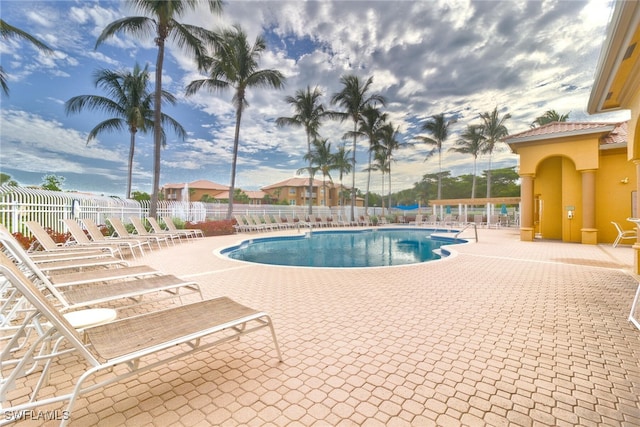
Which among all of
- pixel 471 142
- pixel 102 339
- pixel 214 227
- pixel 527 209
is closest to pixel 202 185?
pixel 214 227

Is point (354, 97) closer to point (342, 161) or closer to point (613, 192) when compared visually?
point (342, 161)

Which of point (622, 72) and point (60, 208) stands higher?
point (622, 72)

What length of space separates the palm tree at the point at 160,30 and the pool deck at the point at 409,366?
985 centimetres

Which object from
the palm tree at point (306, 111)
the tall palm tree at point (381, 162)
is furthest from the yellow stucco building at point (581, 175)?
the tall palm tree at point (381, 162)

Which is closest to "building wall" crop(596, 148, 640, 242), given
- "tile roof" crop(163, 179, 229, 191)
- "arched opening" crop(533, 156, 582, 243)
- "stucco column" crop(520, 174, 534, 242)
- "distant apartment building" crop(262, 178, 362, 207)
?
"arched opening" crop(533, 156, 582, 243)

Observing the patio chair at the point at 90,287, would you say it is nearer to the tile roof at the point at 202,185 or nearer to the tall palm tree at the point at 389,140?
the tall palm tree at the point at 389,140

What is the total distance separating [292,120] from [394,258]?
15826 mm

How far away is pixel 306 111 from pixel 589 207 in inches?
693

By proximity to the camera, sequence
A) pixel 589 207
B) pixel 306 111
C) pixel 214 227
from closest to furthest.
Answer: pixel 589 207 → pixel 214 227 → pixel 306 111

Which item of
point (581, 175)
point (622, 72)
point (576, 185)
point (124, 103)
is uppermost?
point (124, 103)

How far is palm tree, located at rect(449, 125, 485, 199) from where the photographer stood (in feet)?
90.2

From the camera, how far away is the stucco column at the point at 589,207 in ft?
32.3

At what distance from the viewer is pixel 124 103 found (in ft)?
57.3

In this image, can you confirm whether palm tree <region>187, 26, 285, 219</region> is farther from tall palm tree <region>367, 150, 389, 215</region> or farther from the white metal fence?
tall palm tree <region>367, 150, 389, 215</region>
